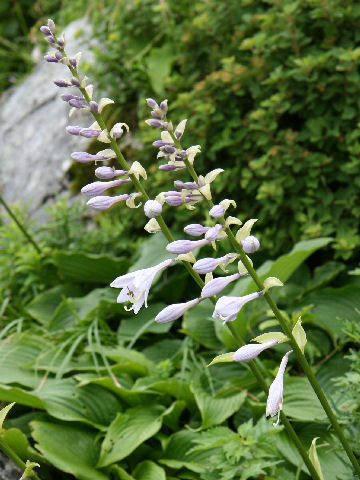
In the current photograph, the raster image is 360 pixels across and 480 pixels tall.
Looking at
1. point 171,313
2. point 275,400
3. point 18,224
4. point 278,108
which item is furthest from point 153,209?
point 18,224

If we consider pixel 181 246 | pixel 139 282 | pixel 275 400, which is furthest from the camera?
pixel 139 282

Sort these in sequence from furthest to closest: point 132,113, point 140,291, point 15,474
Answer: point 132,113 < point 15,474 < point 140,291

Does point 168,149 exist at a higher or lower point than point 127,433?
higher

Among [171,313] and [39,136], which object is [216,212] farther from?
[39,136]

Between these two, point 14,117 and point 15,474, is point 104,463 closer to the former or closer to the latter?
point 15,474

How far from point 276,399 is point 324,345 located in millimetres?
1670

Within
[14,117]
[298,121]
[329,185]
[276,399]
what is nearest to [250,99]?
[298,121]

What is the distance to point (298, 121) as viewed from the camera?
379 cm

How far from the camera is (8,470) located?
245 cm

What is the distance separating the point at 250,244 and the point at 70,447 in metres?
1.64

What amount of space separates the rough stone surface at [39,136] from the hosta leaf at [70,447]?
253 centimetres

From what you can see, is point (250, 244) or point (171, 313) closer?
point (250, 244)

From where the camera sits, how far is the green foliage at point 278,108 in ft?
11.0

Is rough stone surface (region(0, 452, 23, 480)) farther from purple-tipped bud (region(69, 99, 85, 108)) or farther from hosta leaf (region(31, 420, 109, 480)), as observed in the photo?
purple-tipped bud (region(69, 99, 85, 108))
